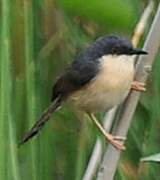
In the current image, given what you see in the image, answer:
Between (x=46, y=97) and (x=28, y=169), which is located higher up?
(x=46, y=97)

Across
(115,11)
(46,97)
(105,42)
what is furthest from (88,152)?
(115,11)

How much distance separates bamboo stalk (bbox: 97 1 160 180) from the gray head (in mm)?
66

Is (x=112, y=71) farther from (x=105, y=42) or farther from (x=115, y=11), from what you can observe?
(x=115, y=11)

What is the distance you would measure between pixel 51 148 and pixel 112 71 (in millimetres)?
205

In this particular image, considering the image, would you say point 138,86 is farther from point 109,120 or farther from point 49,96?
point 49,96

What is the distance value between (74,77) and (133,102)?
21 cm

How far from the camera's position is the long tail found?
140 cm

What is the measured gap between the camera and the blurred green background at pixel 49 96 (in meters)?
1.32

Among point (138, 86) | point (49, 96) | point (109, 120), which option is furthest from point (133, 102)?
point (49, 96)

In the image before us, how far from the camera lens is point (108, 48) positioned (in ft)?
4.65

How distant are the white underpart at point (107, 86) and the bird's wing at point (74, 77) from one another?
0.05 ft

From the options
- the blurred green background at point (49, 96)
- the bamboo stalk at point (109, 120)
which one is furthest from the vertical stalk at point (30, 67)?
the bamboo stalk at point (109, 120)

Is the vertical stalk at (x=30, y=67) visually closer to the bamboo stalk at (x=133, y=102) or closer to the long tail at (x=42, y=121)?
the long tail at (x=42, y=121)

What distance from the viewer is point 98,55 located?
1.45m
